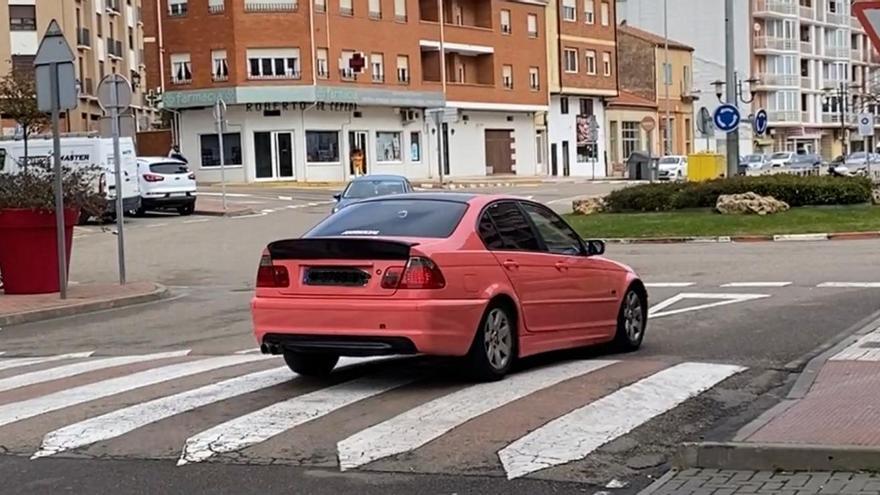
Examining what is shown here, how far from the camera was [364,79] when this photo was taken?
200ft

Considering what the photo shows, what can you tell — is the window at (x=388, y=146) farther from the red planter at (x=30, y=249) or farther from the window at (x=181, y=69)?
the red planter at (x=30, y=249)

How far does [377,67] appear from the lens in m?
61.9

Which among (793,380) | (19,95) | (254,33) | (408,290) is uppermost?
(254,33)

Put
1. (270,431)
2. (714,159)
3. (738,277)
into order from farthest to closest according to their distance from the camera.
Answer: (714,159) → (738,277) → (270,431)

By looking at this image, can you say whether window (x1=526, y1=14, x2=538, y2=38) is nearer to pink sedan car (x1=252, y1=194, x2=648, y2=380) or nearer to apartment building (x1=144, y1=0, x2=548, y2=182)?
apartment building (x1=144, y1=0, x2=548, y2=182)

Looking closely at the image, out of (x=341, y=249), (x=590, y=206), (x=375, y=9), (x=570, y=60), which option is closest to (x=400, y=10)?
(x=375, y=9)

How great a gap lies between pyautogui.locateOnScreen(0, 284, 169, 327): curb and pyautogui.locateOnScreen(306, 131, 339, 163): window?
134 feet

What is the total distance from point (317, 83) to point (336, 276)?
163ft

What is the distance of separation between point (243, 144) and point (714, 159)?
25954 mm

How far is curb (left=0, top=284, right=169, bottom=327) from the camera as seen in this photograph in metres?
15.8

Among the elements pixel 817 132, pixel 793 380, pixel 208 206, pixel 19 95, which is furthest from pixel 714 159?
pixel 817 132

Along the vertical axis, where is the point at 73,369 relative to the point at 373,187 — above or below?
below

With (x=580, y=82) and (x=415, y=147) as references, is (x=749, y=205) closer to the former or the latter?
(x=415, y=147)

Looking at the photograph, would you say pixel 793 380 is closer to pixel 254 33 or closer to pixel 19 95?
pixel 19 95
